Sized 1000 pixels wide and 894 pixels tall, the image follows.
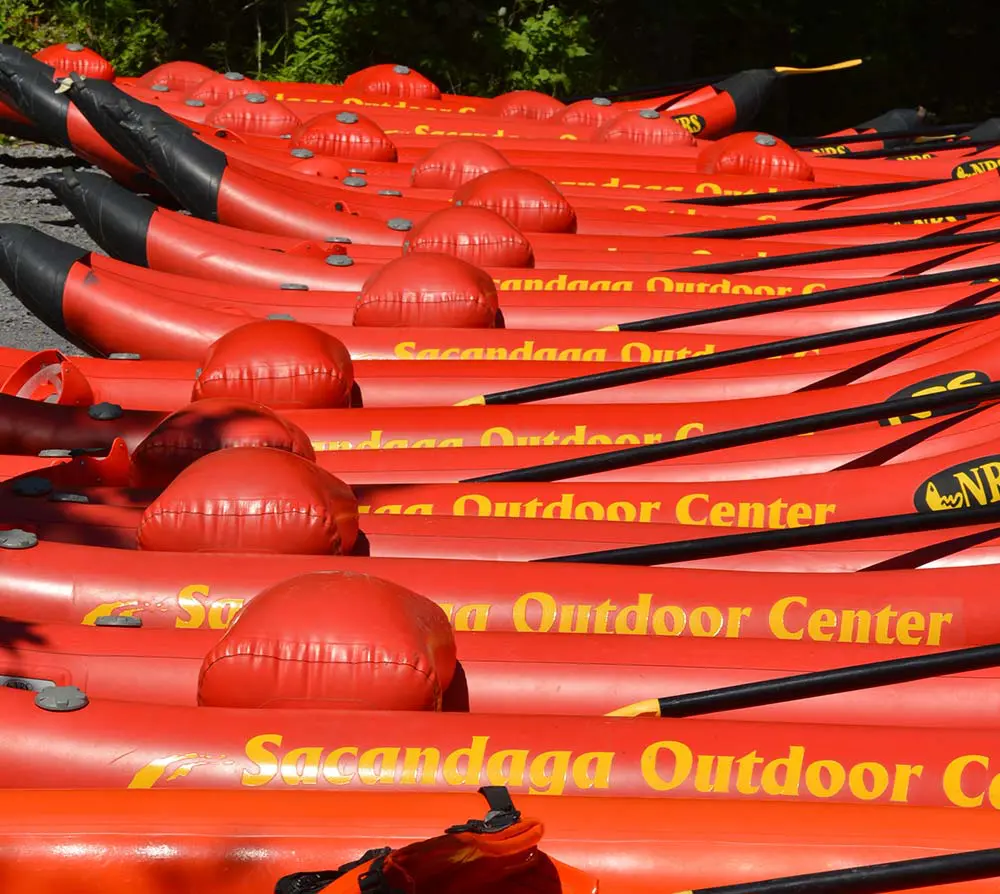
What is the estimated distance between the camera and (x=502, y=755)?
3.10 meters

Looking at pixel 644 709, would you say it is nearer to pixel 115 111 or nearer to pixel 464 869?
pixel 464 869

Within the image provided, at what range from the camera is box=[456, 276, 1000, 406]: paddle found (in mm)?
5250

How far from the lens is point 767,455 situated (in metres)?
4.82

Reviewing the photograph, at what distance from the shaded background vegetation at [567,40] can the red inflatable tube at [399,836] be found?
10.1 metres

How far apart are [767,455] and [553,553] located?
100 cm

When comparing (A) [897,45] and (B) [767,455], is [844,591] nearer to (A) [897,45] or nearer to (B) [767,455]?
(B) [767,455]

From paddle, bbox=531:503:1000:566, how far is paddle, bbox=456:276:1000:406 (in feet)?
3.96

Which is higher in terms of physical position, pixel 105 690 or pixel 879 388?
pixel 879 388

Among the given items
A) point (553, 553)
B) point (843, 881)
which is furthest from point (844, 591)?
point (843, 881)

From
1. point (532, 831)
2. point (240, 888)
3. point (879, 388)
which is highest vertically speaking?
point (879, 388)

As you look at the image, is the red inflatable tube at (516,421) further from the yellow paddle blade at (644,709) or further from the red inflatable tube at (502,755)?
the red inflatable tube at (502,755)

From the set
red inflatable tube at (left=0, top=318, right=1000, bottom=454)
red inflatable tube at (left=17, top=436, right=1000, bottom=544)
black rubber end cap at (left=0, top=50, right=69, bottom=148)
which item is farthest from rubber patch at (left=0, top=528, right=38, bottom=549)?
black rubber end cap at (left=0, top=50, right=69, bottom=148)

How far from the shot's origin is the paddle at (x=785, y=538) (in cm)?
402

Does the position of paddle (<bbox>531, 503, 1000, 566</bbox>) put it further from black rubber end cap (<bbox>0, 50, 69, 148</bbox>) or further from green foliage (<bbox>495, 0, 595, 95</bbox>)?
green foliage (<bbox>495, 0, 595, 95</bbox>)
